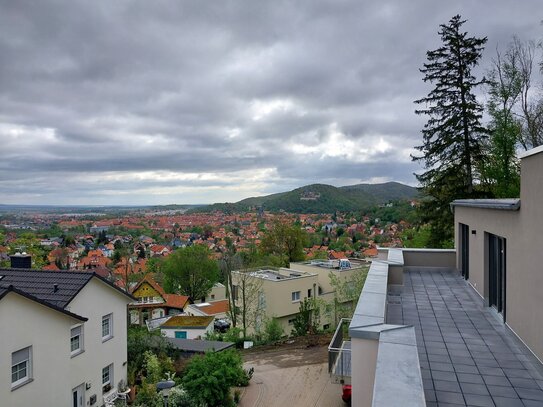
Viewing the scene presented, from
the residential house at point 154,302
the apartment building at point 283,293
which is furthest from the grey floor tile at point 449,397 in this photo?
the residential house at point 154,302

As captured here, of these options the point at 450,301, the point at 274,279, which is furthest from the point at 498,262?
the point at 274,279

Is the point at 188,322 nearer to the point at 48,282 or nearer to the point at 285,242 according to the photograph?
the point at 48,282

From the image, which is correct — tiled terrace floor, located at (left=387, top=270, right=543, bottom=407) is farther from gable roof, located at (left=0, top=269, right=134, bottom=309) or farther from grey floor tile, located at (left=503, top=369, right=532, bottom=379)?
gable roof, located at (left=0, top=269, right=134, bottom=309)

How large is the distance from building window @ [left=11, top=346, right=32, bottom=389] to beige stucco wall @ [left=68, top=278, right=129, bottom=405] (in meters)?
1.84

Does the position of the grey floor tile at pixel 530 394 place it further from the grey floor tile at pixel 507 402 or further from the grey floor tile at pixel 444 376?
the grey floor tile at pixel 444 376

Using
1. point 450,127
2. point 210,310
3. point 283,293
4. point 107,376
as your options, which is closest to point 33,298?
point 107,376

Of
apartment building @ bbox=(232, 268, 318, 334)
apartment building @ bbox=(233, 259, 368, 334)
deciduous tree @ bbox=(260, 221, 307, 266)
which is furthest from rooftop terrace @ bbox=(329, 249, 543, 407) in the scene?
deciduous tree @ bbox=(260, 221, 307, 266)

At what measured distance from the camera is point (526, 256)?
5324 millimetres

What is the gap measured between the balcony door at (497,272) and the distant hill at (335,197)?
133905 millimetres

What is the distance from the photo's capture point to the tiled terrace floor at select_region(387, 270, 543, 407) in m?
4.05

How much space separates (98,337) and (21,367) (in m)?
3.63

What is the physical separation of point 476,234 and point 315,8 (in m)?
9.59

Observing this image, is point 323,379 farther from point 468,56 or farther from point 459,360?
point 468,56

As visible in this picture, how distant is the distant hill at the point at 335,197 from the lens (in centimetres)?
14538
